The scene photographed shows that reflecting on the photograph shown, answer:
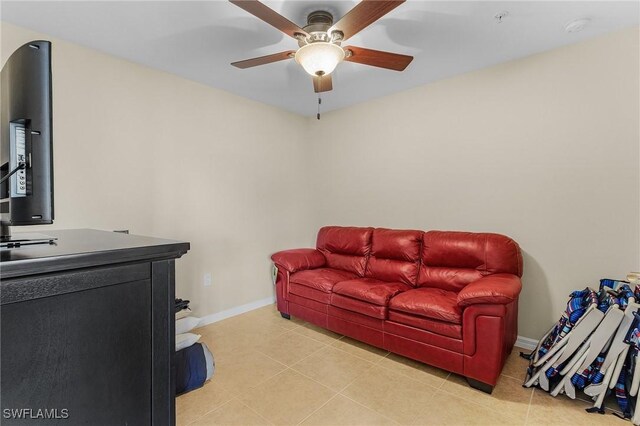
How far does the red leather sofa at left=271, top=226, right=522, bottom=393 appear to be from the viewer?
1.97 m

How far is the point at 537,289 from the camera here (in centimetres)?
252

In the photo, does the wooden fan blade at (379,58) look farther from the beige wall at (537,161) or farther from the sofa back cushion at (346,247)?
the sofa back cushion at (346,247)

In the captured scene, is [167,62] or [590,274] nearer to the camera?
[590,274]

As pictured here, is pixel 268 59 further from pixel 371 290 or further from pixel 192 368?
pixel 192 368

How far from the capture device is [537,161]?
8.26ft

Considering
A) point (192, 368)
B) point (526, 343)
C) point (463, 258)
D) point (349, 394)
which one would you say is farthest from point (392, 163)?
point (192, 368)

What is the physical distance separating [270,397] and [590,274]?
100 inches

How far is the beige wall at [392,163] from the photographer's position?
88.3 inches

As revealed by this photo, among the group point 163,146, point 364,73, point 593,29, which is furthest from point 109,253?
point 593,29

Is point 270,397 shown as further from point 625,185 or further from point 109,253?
point 625,185

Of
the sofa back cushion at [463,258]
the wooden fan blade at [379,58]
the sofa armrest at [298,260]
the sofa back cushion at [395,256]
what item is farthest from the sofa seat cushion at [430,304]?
the wooden fan blade at [379,58]

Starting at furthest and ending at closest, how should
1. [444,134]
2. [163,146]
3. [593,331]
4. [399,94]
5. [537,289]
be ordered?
[399,94], [444,134], [163,146], [537,289], [593,331]

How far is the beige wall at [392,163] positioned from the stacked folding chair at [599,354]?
465mm

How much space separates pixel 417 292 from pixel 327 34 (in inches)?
78.8
